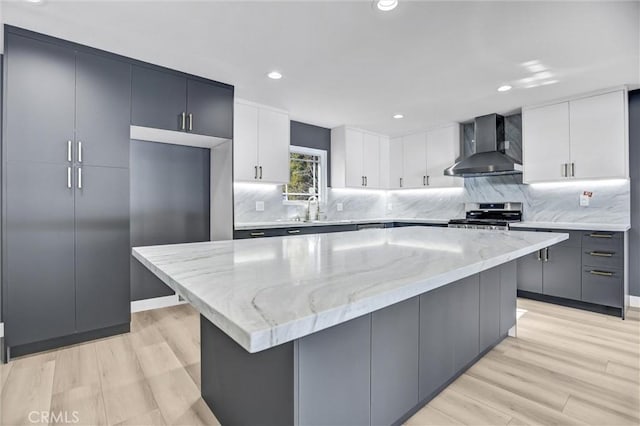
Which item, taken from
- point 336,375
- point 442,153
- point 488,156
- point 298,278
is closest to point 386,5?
point 298,278

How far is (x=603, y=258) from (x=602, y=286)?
0.92 ft

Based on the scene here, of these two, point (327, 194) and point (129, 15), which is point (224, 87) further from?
point (327, 194)

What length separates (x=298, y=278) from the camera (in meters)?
0.94

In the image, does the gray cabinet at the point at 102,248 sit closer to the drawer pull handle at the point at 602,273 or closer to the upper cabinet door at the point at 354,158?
the upper cabinet door at the point at 354,158

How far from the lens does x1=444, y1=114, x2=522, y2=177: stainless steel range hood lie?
4000mm

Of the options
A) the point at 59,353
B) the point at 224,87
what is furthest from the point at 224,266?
the point at 224,87

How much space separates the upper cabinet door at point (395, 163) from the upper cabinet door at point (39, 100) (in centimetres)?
446

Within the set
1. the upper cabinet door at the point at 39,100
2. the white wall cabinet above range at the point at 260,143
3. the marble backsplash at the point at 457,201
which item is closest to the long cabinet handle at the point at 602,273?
the marble backsplash at the point at 457,201

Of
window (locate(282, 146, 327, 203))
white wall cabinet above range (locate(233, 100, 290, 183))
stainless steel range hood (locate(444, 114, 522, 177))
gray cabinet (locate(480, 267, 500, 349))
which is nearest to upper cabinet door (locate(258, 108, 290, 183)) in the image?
white wall cabinet above range (locate(233, 100, 290, 183))

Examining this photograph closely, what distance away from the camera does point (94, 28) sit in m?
2.25

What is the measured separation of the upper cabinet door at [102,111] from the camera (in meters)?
2.50

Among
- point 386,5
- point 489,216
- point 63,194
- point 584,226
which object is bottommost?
point 584,226

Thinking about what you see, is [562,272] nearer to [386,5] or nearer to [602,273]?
[602,273]

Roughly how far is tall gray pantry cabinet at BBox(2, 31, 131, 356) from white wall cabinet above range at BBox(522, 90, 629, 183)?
4.38 meters
